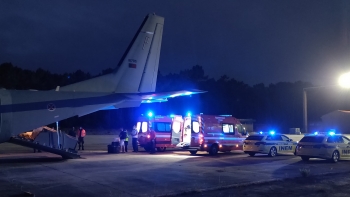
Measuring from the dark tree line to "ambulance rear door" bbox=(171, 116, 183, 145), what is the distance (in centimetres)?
2747

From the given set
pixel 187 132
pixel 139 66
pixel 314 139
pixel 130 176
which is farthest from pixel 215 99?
pixel 130 176

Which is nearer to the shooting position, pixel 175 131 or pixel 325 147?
pixel 325 147

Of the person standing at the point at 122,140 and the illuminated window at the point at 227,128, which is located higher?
the illuminated window at the point at 227,128

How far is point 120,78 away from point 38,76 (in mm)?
40740

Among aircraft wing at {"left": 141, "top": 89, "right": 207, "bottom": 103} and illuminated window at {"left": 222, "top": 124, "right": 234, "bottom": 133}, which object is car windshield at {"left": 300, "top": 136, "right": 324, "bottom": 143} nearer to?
illuminated window at {"left": 222, "top": 124, "right": 234, "bottom": 133}

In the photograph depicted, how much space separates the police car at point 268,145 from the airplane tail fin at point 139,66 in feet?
26.2

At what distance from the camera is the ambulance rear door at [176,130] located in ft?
78.9

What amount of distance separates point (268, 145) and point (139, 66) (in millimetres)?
9586

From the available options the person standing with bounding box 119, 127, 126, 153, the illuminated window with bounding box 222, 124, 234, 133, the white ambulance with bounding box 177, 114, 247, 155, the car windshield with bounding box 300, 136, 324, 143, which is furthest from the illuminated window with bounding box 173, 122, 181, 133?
the car windshield with bounding box 300, 136, 324, 143

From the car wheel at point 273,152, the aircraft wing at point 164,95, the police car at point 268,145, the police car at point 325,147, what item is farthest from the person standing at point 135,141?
the police car at point 325,147

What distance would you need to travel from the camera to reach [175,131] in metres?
24.3

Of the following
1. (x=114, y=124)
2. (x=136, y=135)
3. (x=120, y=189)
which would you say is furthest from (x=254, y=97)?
(x=120, y=189)

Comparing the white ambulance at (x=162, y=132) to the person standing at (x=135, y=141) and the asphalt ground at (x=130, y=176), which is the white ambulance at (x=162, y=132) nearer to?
the person standing at (x=135, y=141)

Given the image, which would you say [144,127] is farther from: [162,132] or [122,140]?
[122,140]
